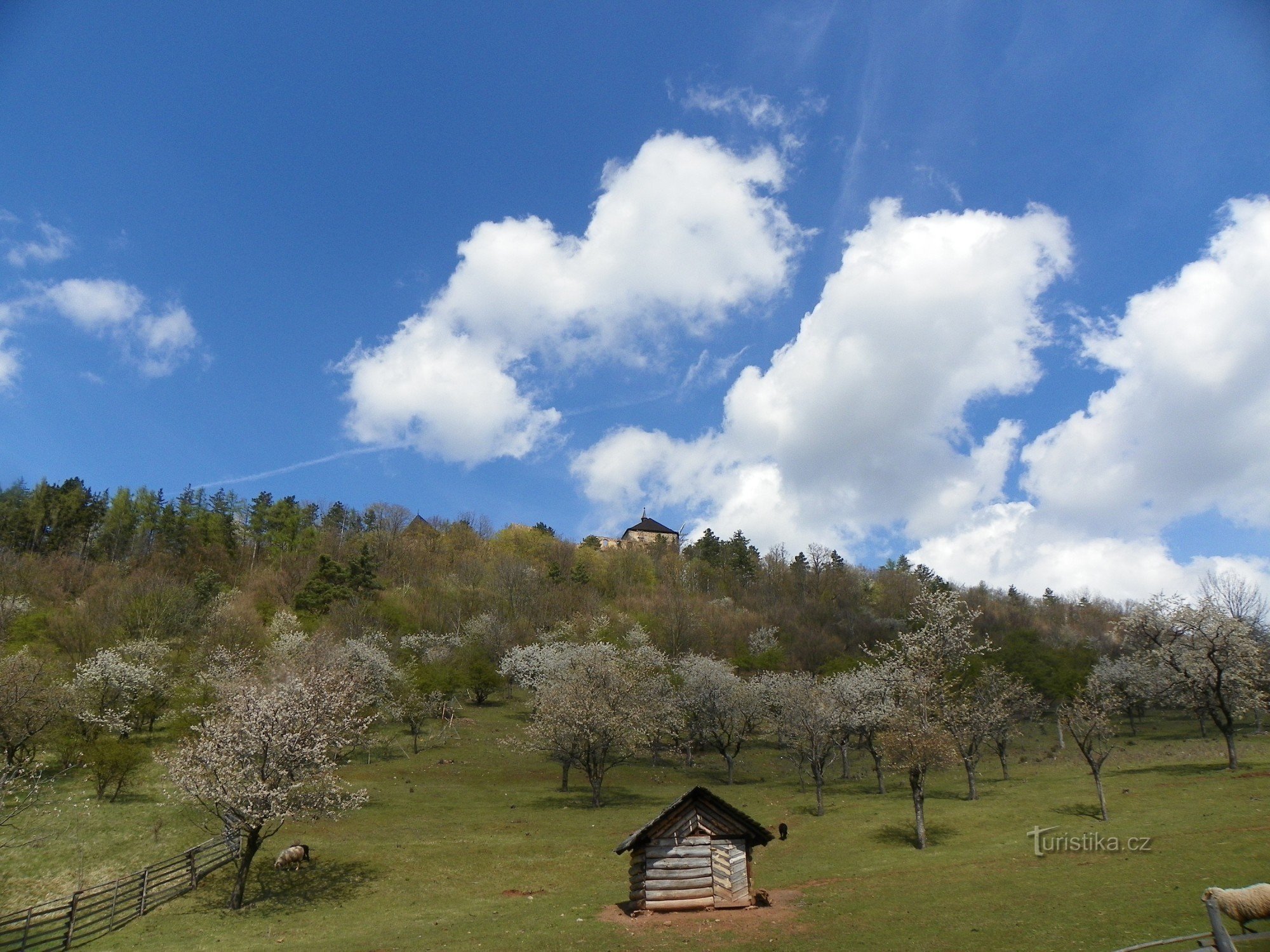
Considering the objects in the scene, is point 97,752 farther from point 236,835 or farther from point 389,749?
point 389,749

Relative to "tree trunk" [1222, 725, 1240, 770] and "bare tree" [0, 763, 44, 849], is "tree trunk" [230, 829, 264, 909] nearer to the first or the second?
"bare tree" [0, 763, 44, 849]

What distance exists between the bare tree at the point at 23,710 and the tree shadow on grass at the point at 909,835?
51909 millimetres

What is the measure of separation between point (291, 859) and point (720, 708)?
39713 millimetres

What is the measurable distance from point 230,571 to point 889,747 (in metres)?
109

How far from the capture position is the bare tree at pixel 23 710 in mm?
45719

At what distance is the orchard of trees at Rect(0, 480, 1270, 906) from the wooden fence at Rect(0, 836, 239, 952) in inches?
105

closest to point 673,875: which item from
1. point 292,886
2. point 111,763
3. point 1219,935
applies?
point 292,886

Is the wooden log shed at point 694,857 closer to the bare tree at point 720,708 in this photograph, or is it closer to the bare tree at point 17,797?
the bare tree at point 17,797

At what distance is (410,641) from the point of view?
303ft

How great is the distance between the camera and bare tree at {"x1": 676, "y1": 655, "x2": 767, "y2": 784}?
64.9m

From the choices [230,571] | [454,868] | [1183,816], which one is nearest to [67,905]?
[454,868]

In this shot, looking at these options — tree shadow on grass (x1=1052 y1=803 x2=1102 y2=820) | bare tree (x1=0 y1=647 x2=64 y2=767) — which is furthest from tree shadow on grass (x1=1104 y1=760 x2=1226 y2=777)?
bare tree (x1=0 y1=647 x2=64 y2=767)

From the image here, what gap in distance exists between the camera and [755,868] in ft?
114

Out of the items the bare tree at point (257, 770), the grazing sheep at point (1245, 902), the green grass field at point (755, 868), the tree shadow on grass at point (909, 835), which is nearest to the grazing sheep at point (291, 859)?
the green grass field at point (755, 868)
